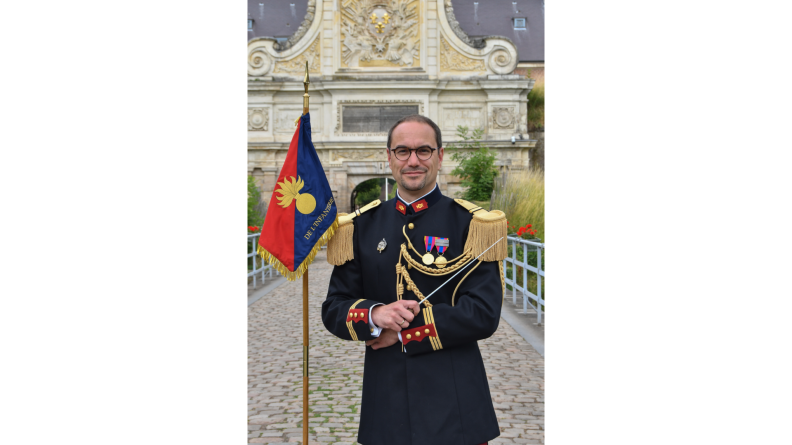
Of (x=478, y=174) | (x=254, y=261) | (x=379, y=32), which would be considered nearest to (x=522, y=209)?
(x=254, y=261)

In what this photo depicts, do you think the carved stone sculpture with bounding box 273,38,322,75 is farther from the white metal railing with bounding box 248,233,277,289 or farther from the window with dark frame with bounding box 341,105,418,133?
the white metal railing with bounding box 248,233,277,289

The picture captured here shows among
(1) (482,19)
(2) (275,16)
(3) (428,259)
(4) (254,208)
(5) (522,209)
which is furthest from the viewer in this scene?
(1) (482,19)

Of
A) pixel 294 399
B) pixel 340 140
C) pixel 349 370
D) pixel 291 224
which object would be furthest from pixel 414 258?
pixel 340 140

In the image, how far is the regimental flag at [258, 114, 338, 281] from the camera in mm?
2402

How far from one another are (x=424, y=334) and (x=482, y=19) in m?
28.5

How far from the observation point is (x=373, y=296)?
7.51 ft

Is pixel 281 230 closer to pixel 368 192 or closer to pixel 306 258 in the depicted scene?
pixel 306 258

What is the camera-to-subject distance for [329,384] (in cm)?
498

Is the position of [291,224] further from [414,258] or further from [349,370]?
[349,370]

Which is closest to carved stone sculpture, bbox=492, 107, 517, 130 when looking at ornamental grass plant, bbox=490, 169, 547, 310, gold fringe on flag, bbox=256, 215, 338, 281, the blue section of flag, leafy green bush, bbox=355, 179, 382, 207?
ornamental grass plant, bbox=490, 169, 547, 310

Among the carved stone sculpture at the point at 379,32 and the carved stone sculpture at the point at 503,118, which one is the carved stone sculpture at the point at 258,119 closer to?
the carved stone sculpture at the point at 379,32

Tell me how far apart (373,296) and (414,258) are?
260 mm

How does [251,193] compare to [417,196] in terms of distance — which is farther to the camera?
[251,193]

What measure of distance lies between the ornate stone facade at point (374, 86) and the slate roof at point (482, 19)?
609 cm
